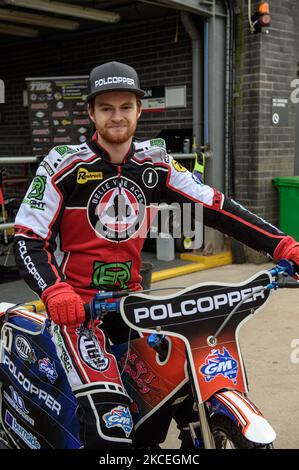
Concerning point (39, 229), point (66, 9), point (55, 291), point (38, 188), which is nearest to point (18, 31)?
point (66, 9)

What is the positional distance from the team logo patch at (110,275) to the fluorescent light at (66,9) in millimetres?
4883

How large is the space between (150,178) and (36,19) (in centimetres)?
632

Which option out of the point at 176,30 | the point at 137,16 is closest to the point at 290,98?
the point at 176,30

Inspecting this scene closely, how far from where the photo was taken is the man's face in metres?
2.24

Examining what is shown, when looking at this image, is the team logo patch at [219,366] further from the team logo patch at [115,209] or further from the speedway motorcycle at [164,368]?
the team logo patch at [115,209]

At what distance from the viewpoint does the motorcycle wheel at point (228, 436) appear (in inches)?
70.7

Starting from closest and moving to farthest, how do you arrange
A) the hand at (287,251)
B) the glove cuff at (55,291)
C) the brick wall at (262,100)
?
the glove cuff at (55,291)
the hand at (287,251)
the brick wall at (262,100)

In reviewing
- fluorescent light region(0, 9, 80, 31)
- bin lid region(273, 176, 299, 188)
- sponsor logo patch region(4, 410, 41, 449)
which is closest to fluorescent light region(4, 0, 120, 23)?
fluorescent light region(0, 9, 80, 31)

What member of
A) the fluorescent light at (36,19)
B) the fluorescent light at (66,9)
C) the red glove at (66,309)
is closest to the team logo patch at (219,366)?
the red glove at (66,309)

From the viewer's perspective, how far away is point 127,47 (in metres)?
8.31

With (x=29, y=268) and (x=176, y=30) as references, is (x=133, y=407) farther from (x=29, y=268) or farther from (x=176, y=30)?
(x=176, y=30)

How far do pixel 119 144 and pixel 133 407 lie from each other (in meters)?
1.11

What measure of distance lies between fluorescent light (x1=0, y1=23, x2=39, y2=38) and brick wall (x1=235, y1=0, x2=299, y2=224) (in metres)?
3.83
